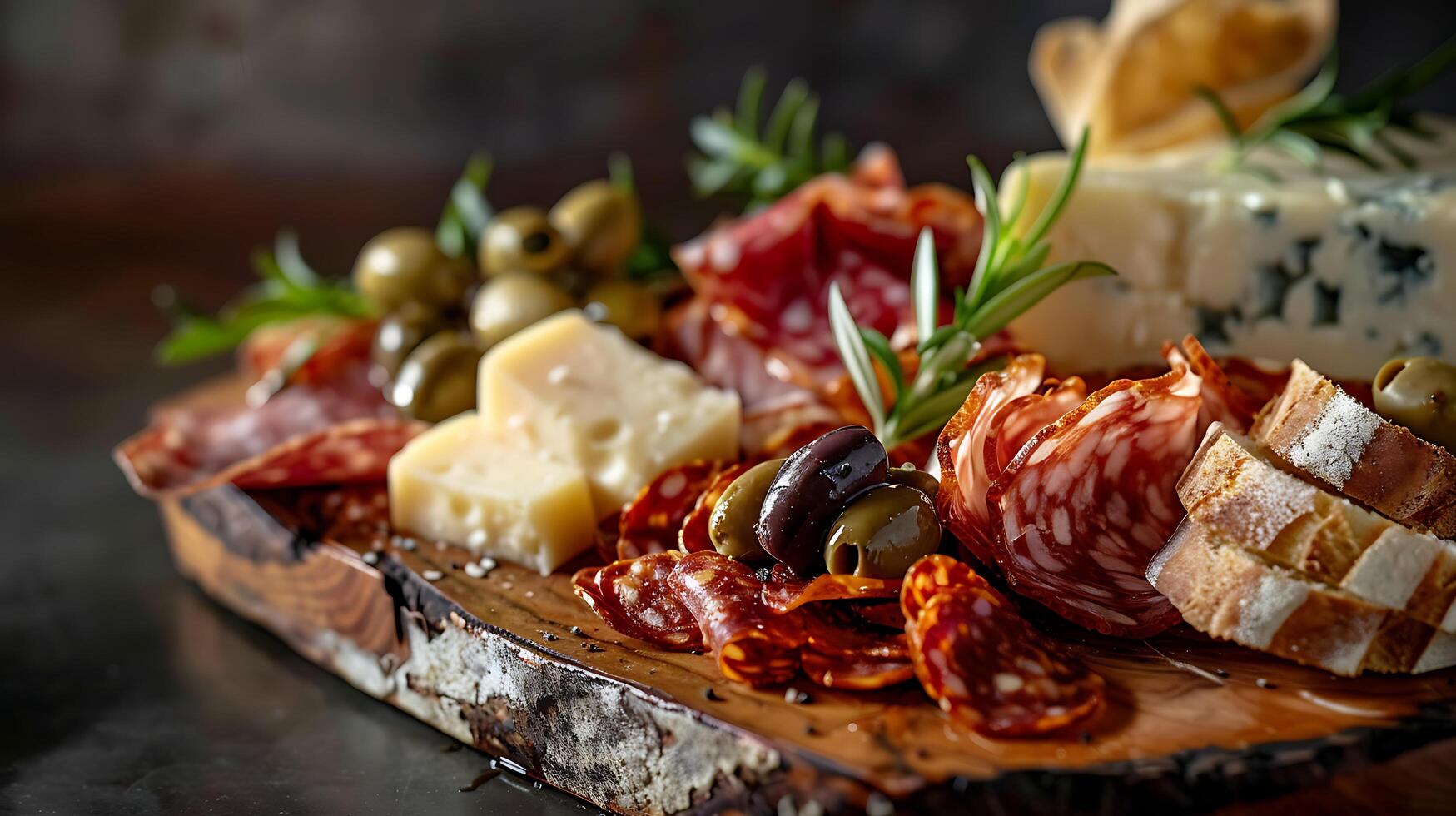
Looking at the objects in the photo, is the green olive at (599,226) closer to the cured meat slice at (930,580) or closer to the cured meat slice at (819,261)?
the cured meat slice at (819,261)

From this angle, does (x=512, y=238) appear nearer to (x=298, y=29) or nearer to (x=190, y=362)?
(x=190, y=362)

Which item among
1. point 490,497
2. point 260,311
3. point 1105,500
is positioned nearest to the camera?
point 1105,500

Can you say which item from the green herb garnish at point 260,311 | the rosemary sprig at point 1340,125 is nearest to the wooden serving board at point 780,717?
the green herb garnish at point 260,311

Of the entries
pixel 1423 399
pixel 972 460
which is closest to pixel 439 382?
pixel 972 460

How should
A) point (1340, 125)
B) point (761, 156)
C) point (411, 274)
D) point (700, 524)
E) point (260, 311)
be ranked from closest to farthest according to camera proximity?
1. point (700, 524)
2. point (1340, 125)
3. point (411, 274)
4. point (260, 311)
5. point (761, 156)

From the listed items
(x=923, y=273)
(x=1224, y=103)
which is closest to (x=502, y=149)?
(x=1224, y=103)

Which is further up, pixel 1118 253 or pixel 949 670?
pixel 1118 253

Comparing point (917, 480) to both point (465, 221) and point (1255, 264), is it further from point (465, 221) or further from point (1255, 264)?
point (465, 221)
